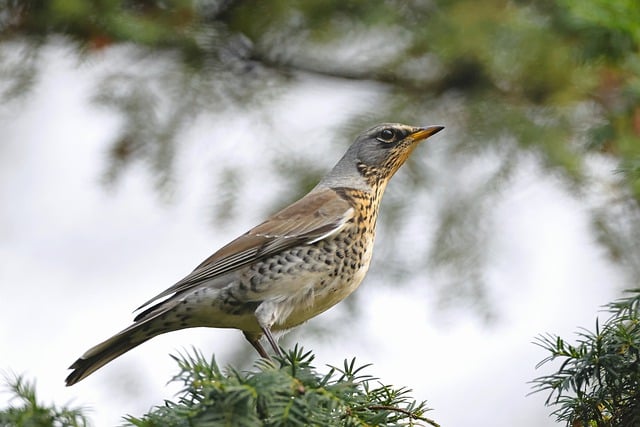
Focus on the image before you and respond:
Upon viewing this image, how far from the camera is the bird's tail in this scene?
2789 millimetres

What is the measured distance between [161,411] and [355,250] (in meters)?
1.55

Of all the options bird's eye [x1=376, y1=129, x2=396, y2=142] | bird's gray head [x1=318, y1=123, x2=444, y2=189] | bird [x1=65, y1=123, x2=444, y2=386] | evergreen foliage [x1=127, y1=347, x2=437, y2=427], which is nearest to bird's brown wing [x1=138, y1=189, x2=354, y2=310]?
bird [x1=65, y1=123, x2=444, y2=386]

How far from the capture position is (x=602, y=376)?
7.11ft

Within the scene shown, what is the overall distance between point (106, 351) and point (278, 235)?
83cm

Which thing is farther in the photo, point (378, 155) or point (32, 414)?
point (378, 155)

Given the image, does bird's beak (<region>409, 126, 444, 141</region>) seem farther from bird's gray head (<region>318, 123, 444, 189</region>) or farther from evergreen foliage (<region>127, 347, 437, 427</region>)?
evergreen foliage (<region>127, 347, 437, 427</region>)

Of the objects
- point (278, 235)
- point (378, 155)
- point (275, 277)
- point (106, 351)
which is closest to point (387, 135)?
point (378, 155)

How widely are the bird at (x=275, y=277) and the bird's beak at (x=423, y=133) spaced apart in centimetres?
44

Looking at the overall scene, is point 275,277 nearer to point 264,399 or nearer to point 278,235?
point 278,235

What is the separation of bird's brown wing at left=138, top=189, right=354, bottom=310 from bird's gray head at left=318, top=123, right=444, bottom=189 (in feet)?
1.14

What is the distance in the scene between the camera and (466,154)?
14.2 ft

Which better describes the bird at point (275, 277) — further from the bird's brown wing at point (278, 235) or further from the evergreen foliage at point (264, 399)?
the evergreen foliage at point (264, 399)

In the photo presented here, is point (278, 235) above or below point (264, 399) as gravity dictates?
above

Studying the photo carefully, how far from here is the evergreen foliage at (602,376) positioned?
212 cm
